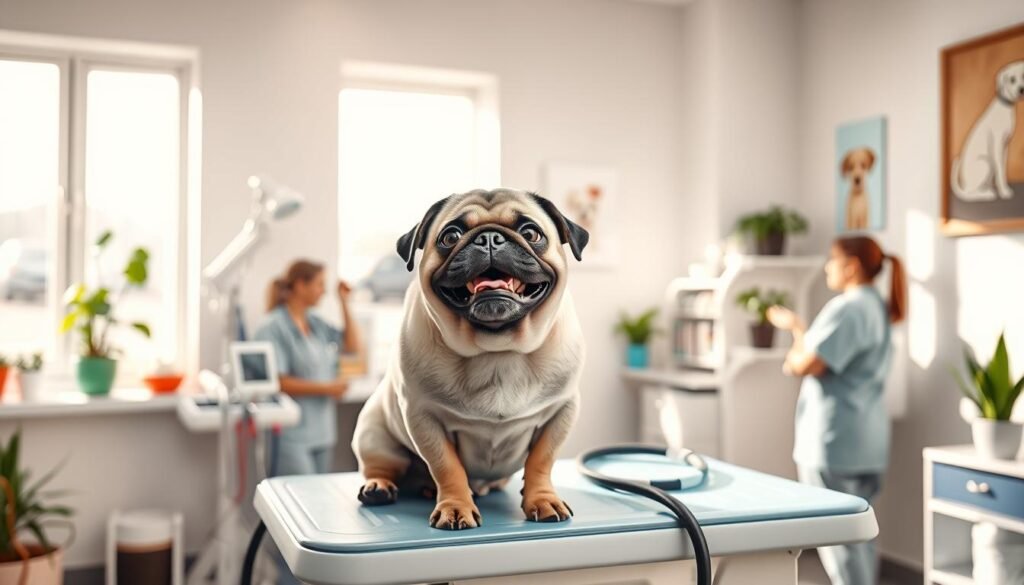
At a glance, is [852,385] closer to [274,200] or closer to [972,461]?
[972,461]

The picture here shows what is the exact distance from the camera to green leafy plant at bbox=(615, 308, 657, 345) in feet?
14.7

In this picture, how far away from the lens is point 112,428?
3.76 meters

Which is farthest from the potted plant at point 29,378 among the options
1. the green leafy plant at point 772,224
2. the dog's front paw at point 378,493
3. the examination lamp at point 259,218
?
the green leafy plant at point 772,224

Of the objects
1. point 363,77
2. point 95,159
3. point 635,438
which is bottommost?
point 635,438

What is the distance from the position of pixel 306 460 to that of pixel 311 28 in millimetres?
1930

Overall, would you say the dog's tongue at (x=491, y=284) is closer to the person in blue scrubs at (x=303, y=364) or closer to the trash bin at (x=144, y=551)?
the person in blue scrubs at (x=303, y=364)

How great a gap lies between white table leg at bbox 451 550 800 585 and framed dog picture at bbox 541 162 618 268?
3.22m

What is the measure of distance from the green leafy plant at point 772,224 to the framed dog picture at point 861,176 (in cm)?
20

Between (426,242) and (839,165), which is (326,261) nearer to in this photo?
(839,165)

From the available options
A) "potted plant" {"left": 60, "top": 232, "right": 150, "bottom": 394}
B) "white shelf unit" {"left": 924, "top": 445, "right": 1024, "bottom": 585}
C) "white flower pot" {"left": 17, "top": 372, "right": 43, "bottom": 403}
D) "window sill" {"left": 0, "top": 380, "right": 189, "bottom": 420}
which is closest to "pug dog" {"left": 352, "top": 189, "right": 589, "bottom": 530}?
"white shelf unit" {"left": 924, "top": 445, "right": 1024, "bottom": 585}

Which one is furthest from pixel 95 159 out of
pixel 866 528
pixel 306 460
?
pixel 866 528

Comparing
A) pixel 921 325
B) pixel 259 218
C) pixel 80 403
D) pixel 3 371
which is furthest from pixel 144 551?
pixel 921 325

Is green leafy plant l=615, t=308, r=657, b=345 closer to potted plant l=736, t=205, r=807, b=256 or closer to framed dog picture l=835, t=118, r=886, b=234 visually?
potted plant l=736, t=205, r=807, b=256

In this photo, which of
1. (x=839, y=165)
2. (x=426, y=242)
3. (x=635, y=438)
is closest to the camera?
(x=426, y=242)
